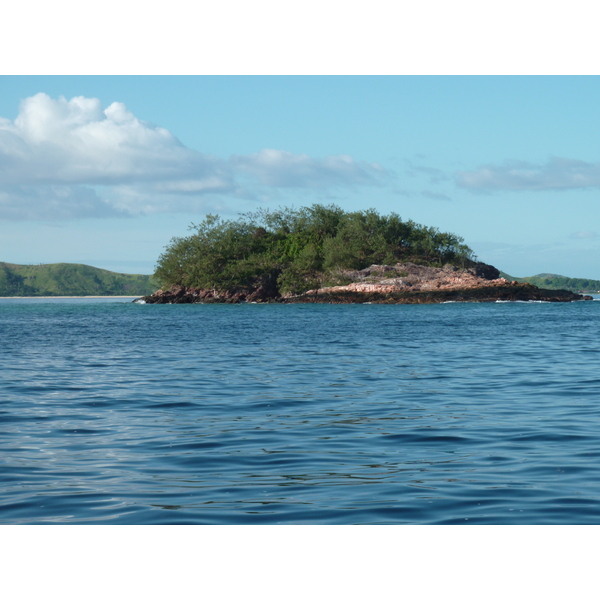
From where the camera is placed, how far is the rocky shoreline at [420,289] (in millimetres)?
129375

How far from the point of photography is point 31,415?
16.6 meters

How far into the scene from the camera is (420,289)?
13425 cm

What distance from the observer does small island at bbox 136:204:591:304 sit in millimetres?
133913

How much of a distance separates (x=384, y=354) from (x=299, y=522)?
23762 millimetres

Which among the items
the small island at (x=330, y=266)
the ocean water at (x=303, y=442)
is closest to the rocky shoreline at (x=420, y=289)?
the small island at (x=330, y=266)

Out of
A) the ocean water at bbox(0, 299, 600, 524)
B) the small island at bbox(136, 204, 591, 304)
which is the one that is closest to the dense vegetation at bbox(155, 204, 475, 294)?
the small island at bbox(136, 204, 591, 304)

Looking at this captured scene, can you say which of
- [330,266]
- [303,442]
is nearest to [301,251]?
[330,266]

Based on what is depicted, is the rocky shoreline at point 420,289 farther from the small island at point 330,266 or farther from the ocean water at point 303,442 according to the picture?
the ocean water at point 303,442

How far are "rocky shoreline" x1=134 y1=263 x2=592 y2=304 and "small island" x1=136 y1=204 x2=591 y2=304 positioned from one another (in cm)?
19

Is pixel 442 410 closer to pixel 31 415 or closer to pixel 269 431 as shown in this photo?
pixel 269 431

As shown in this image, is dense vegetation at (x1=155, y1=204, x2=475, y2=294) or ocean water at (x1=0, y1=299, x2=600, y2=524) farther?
dense vegetation at (x1=155, y1=204, x2=475, y2=294)

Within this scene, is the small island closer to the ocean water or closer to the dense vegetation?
the dense vegetation

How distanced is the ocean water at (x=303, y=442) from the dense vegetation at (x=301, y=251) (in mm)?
121739
